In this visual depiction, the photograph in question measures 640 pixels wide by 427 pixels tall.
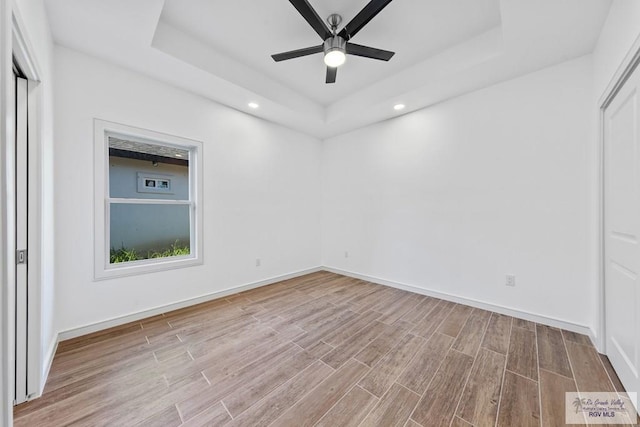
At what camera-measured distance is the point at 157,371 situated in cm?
181

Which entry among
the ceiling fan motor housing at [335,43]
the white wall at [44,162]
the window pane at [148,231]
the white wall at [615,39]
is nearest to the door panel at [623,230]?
the white wall at [615,39]

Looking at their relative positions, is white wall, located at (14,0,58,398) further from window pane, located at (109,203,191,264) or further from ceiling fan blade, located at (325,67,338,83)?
ceiling fan blade, located at (325,67,338,83)

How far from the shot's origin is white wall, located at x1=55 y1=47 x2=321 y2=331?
2230mm

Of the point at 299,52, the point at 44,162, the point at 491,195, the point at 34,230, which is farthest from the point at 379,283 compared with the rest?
the point at 44,162

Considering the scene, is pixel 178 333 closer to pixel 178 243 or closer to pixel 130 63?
pixel 178 243

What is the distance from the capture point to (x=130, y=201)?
8.68 ft

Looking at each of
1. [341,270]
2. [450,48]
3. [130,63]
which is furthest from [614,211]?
[130,63]

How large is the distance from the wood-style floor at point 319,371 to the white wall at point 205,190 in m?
0.40

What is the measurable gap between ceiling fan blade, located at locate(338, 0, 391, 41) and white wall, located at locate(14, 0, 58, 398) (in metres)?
1.97

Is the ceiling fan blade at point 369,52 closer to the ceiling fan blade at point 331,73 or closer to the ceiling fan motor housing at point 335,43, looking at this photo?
the ceiling fan motor housing at point 335,43

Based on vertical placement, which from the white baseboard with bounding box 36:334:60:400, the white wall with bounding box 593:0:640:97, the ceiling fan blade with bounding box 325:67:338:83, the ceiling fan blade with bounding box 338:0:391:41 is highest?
the ceiling fan blade with bounding box 338:0:391:41

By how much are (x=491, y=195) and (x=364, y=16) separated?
2297mm

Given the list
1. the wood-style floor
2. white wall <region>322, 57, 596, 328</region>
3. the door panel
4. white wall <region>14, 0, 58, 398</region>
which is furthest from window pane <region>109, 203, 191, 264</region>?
the door panel

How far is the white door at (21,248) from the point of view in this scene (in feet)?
4.86
